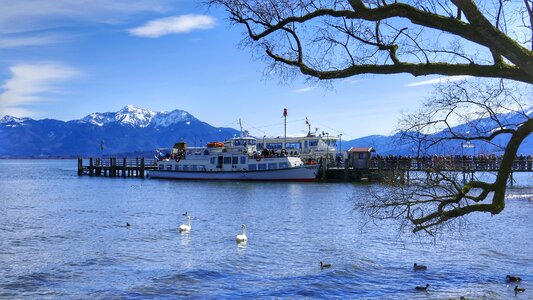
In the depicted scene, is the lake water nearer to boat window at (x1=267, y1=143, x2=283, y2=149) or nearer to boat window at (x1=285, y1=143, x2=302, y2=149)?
boat window at (x1=285, y1=143, x2=302, y2=149)

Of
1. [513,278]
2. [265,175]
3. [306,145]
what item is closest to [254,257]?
[513,278]

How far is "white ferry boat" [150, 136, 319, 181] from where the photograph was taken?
71250mm

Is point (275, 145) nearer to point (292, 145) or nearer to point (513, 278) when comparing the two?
point (292, 145)

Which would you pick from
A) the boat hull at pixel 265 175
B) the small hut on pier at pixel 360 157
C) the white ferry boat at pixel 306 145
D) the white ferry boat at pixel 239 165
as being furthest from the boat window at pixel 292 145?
the small hut on pier at pixel 360 157

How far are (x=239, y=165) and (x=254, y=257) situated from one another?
180 feet

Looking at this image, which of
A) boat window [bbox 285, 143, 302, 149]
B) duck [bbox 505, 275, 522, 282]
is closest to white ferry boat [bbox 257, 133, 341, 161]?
boat window [bbox 285, 143, 302, 149]

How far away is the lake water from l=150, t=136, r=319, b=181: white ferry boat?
35.5 m

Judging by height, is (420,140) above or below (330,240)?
above


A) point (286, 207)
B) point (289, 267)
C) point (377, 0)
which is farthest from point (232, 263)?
point (286, 207)

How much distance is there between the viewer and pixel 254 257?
786 inches

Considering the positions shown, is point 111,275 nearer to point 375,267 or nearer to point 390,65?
point 375,267

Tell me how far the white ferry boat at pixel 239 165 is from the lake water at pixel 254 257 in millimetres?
35463

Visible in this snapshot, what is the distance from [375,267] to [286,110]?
65901mm

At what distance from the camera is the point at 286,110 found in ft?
272
